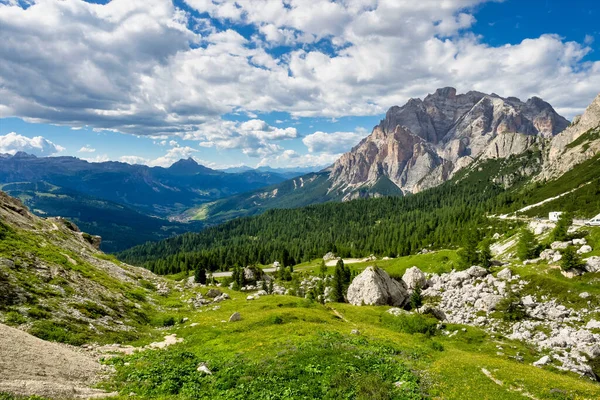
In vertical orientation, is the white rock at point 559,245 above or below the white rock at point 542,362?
above

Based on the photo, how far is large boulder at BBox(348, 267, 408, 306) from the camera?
8738 cm

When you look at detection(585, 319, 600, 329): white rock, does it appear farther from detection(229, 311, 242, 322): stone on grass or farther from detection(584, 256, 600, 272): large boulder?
detection(229, 311, 242, 322): stone on grass

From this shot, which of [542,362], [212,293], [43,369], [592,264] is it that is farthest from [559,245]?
[43,369]

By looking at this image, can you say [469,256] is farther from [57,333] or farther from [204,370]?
[57,333]

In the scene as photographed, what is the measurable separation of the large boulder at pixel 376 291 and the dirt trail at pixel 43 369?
232ft

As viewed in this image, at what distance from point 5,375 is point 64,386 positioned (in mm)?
3197

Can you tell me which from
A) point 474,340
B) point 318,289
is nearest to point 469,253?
point 318,289

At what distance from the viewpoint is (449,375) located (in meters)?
30.0

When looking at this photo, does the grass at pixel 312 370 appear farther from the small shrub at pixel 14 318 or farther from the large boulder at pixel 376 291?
the large boulder at pixel 376 291

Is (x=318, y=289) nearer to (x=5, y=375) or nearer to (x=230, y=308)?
(x=230, y=308)

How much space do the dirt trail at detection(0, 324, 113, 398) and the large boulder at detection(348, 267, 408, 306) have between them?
Answer: 70656 millimetres

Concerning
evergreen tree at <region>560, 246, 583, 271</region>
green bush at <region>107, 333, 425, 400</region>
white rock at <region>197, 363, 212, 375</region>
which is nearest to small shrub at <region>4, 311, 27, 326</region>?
green bush at <region>107, 333, 425, 400</region>

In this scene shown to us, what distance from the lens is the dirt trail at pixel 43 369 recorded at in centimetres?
1886

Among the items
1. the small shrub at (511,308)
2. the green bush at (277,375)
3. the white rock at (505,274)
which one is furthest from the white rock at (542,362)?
the white rock at (505,274)
